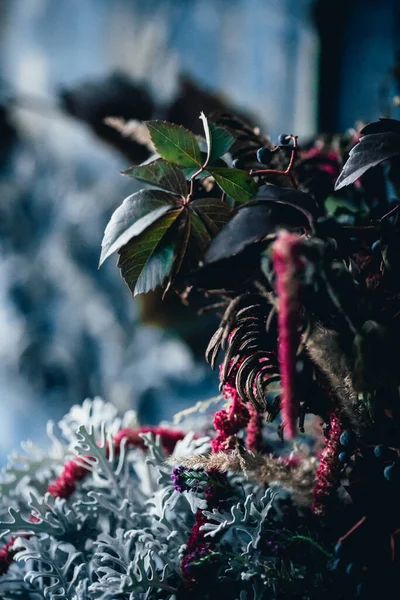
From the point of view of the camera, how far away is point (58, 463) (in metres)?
0.59

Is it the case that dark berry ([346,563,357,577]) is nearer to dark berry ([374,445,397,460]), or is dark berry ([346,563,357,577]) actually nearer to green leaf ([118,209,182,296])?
dark berry ([374,445,397,460])

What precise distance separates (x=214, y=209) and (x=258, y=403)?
→ 0.16 metres

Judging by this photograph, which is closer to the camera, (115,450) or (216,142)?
(216,142)

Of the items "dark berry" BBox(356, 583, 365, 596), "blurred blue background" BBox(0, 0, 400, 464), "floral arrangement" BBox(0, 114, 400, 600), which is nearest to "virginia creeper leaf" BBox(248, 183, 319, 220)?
"floral arrangement" BBox(0, 114, 400, 600)

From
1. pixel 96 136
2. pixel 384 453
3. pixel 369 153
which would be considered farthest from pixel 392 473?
pixel 96 136

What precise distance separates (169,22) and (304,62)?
37 centimetres

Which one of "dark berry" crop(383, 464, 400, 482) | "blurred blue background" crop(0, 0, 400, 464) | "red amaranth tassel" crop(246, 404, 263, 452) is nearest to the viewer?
"dark berry" crop(383, 464, 400, 482)

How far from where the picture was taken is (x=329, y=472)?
398 millimetres

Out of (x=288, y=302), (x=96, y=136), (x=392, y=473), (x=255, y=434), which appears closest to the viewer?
(x=288, y=302)

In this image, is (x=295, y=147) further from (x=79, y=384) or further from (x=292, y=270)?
(x=79, y=384)

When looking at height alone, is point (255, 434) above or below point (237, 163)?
below

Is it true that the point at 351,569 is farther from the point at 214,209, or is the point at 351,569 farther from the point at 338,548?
the point at 214,209

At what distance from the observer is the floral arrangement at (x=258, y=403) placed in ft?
1.11

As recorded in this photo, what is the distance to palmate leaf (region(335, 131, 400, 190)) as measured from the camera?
366mm
